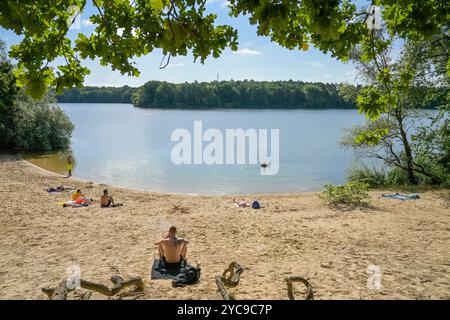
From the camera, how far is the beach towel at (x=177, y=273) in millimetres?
7211

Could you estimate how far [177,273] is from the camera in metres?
7.72

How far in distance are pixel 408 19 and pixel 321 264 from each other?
21.2 ft

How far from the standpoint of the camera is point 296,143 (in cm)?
5397

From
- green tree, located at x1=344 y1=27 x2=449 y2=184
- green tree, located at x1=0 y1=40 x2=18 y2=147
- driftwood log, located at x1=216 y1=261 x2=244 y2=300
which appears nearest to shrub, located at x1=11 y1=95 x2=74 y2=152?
green tree, located at x1=0 y1=40 x2=18 y2=147

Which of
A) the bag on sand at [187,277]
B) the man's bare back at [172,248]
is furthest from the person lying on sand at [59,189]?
the bag on sand at [187,277]

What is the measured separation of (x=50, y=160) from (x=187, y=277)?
32.8 meters

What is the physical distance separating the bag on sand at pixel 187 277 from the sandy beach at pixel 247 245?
A: 20cm

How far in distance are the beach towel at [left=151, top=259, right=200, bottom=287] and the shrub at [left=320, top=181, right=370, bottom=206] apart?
1165 cm

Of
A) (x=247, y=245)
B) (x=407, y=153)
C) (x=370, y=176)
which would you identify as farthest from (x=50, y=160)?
(x=407, y=153)

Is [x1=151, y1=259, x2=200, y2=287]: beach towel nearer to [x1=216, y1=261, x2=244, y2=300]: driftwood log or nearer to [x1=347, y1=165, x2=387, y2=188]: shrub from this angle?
[x1=216, y1=261, x2=244, y2=300]: driftwood log

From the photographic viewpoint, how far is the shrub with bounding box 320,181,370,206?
679 inches

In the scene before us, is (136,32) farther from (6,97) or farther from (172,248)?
(6,97)

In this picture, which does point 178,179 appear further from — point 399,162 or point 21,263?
point 21,263
